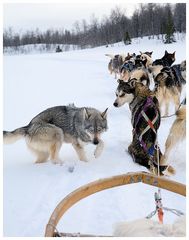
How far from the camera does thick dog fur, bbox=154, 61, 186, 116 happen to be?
5379 millimetres

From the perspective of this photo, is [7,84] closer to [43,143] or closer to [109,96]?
[109,96]

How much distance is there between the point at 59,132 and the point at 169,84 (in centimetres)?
257

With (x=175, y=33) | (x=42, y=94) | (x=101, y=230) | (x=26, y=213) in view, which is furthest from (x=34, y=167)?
(x=175, y=33)

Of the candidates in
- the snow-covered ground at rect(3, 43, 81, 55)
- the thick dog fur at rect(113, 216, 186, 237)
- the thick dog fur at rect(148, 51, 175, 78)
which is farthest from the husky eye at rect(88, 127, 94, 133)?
the snow-covered ground at rect(3, 43, 81, 55)

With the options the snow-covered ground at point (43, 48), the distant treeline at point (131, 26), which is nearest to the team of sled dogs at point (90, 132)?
the distant treeline at point (131, 26)

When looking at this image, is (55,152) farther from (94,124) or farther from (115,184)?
(115,184)

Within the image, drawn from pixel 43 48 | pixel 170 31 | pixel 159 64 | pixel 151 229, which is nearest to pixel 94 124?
pixel 151 229

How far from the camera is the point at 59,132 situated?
11.2ft

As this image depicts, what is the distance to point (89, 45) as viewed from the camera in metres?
30.7

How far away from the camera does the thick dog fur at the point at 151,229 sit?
1305 millimetres

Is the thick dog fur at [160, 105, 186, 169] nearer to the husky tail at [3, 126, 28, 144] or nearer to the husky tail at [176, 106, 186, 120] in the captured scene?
the husky tail at [176, 106, 186, 120]

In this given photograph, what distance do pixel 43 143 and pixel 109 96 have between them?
4.38 m

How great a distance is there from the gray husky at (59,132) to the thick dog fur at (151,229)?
194 centimetres

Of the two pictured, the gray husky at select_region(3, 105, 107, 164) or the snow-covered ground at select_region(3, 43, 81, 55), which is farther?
the snow-covered ground at select_region(3, 43, 81, 55)
